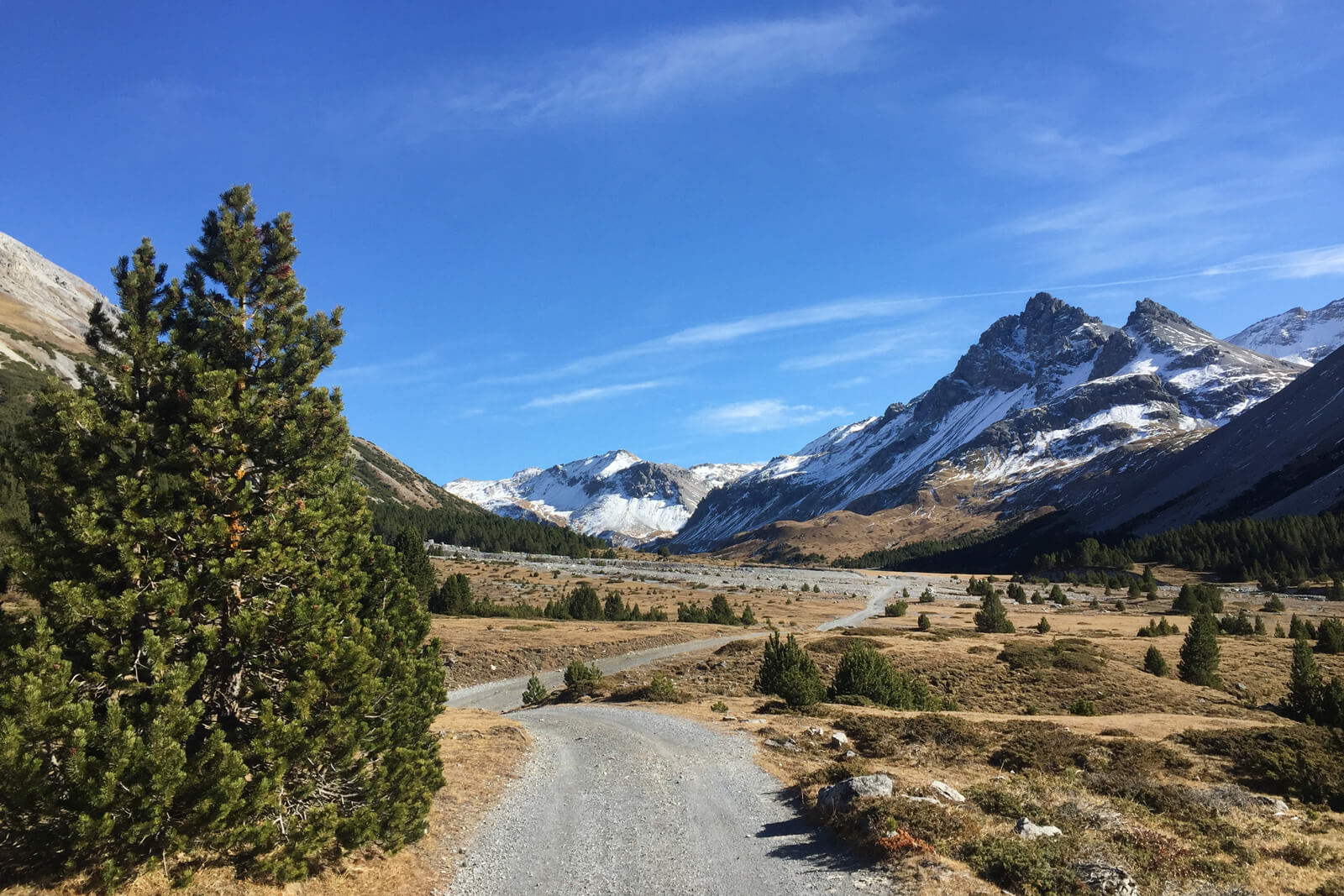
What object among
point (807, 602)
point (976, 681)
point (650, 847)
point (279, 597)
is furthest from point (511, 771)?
point (807, 602)

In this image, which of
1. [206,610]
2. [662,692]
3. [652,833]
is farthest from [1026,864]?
[662,692]

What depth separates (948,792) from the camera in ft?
49.8

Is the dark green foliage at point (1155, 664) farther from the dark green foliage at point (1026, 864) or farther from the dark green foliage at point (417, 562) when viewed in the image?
the dark green foliage at point (417, 562)

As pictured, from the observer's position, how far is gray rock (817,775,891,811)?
1438 cm

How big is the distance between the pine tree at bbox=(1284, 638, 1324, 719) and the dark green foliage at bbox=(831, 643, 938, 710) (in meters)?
14.2

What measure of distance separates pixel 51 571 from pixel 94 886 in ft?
13.2

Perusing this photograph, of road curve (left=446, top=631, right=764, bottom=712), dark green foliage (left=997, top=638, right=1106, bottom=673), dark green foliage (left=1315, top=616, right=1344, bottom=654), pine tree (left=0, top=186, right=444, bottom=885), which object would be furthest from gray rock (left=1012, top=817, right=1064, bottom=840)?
dark green foliage (left=1315, top=616, right=1344, bottom=654)

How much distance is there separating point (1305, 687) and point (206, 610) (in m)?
38.0

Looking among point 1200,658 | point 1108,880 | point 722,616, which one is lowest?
point 722,616

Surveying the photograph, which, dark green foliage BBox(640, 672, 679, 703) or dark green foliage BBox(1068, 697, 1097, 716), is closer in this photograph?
dark green foliage BBox(1068, 697, 1097, 716)

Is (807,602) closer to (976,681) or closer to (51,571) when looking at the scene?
(976,681)

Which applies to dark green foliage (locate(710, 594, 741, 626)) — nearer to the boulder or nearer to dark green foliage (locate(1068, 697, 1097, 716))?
dark green foliage (locate(1068, 697, 1097, 716))

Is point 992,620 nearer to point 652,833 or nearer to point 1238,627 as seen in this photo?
point 1238,627

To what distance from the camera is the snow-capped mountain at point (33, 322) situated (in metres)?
138
